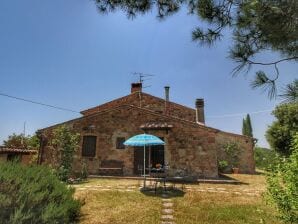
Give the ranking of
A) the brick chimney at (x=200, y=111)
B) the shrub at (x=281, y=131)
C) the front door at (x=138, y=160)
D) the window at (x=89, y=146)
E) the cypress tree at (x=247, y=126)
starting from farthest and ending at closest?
the cypress tree at (x=247, y=126) → the brick chimney at (x=200, y=111) → the shrub at (x=281, y=131) → the window at (x=89, y=146) → the front door at (x=138, y=160)

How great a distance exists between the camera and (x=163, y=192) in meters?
11.5

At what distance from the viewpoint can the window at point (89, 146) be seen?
17.2m

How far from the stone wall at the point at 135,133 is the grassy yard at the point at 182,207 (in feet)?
14.6

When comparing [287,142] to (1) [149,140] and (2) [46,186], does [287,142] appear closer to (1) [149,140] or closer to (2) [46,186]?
(1) [149,140]

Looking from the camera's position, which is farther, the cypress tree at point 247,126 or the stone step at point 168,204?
the cypress tree at point 247,126

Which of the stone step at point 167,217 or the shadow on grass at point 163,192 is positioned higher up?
the shadow on grass at point 163,192

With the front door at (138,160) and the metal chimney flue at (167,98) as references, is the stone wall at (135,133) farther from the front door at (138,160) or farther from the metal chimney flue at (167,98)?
the metal chimney flue at (167,98)

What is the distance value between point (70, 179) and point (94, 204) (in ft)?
19.3

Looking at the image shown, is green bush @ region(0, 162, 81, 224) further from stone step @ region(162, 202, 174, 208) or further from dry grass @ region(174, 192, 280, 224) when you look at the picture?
stone step @ region(162, 202, 174, 208)

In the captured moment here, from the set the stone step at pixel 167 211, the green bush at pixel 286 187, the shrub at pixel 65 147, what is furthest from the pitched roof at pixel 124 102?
the green bush at pixel 286 187

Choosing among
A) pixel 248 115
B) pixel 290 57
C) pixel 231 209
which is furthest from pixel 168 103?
pixel 248 115

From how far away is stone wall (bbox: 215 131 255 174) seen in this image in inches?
862

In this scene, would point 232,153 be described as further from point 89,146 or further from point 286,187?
point 286,187

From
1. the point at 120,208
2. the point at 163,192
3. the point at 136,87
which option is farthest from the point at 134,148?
the point at 136,87
